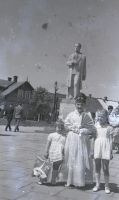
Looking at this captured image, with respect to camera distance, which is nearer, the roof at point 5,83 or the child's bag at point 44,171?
the child's bag at point 44,171

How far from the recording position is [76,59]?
1778cm

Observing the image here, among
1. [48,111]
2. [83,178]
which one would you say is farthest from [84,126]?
[48,111]

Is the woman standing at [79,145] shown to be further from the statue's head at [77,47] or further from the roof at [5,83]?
the roof at [5,83]

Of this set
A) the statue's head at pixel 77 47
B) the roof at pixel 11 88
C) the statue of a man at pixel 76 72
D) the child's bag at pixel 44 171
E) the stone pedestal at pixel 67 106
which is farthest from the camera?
the roof at pixel 11 88

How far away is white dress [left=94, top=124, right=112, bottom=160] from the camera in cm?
747

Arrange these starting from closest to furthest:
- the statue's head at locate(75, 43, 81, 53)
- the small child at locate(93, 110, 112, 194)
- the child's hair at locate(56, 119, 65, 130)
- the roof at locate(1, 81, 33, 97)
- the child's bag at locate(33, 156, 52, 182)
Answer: the small child at locate(93, 110, 112, 194) → the child's bag at locate(33, 156, 52, 182) → the child's hair at locate(56, 119, 65, 130) → the statue's head at locate(75, 43, 81, 53) → the roof at locate(1, 81, 33, 97)

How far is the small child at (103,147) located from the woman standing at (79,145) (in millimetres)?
173

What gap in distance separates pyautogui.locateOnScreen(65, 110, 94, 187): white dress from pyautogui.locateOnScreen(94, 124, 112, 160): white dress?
0.68 feet

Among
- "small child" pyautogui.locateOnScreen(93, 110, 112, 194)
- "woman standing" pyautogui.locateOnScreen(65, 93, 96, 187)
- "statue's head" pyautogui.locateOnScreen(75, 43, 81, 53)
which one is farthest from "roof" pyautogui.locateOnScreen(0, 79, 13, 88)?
"small child" pyautogui.locateOnScreen(93, 110, 112, 194)

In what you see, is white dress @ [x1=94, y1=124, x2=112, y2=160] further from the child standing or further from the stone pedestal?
the stone pedestal

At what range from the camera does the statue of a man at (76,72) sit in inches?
701

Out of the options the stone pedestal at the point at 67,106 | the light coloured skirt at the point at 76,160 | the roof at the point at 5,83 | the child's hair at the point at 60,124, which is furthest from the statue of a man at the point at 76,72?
the roof at the point at 5,83

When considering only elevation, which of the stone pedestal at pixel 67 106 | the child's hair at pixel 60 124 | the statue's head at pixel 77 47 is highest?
the statue's head at pixel 77 47

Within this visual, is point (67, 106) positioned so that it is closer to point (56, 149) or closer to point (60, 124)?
point (60, 124)
